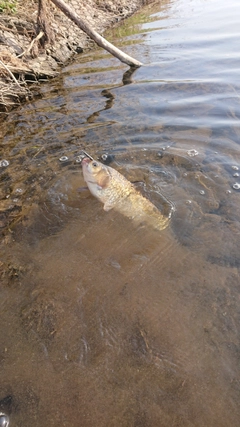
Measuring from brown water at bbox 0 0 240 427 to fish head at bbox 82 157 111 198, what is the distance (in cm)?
49

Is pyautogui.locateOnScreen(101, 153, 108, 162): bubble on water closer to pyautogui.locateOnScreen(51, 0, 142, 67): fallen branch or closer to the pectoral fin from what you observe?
the pectoral fin

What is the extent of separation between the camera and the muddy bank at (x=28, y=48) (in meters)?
7.30

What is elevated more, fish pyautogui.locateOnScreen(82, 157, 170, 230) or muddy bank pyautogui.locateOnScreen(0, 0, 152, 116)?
muddy bank pyautogui.locateOnScreen(0, 0, 152, 116)

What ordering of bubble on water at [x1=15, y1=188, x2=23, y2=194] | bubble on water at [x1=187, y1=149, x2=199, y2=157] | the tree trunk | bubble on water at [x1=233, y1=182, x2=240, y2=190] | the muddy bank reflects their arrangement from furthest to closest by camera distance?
the tree trunk, the muddy bank, bubble on water at [x1=187, y1=149, x2=199, y2=157], bubble on water at [x1=15, y1=188, x2=23, y2=194], bubble on water at [x1=233, y1=182, x2=240, y2=190]

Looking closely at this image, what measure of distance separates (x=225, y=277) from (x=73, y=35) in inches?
450

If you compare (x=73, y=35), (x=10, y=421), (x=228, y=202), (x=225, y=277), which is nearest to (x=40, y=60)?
(x=73, y=35)

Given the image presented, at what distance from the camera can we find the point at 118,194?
363 cm

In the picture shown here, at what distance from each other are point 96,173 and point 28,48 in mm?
6595

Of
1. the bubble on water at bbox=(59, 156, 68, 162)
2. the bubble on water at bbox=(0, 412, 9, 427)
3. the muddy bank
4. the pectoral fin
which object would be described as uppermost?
Result: the muddy bank

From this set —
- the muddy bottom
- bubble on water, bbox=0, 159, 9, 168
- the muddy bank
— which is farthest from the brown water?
the muddy bank

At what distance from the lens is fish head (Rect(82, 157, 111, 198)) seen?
11.6 ft

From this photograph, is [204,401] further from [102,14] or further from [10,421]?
[102,14]

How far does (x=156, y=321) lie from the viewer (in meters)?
2.76

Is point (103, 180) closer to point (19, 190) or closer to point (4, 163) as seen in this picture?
point (19, 190)
